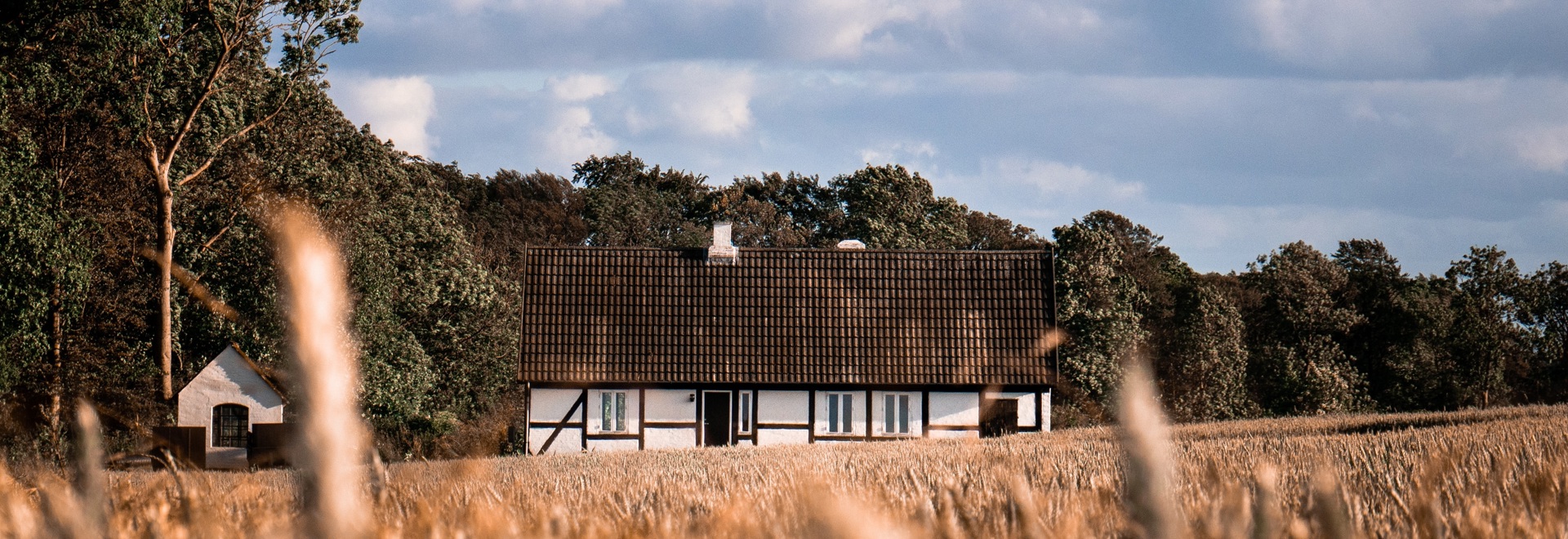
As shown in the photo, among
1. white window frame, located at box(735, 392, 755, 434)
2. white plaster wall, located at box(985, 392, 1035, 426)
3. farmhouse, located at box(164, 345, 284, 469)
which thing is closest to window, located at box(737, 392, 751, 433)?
white window frame, located at box(735, 392, 755, 434)

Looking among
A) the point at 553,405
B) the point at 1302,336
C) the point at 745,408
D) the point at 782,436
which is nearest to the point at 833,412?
the point at 782,436

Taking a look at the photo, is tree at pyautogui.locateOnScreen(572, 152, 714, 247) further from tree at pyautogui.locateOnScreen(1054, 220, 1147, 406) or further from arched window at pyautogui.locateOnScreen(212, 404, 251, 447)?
arched window at pyautogui.locateOnScreen(212, 404, 251, 447)

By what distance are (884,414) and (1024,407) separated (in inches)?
134

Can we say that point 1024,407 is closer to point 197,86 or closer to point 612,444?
point 612,444

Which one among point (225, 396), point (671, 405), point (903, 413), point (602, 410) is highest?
point (225, 396)

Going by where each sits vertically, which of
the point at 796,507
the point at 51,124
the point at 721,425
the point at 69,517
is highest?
the point at 51,124

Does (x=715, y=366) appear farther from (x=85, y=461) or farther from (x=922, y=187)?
(x=85, y=461)

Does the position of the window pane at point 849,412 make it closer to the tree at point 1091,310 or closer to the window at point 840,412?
the window at point 840,412

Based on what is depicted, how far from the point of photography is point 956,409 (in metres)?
27.3

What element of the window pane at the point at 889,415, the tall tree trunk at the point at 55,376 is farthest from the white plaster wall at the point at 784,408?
the tall tree trunk at the point at 55,376

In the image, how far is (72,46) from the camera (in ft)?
66.8

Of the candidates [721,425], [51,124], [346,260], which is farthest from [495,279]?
[51,124]

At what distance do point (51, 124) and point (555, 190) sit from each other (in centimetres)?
3184

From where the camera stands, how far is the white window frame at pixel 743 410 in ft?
89.1
